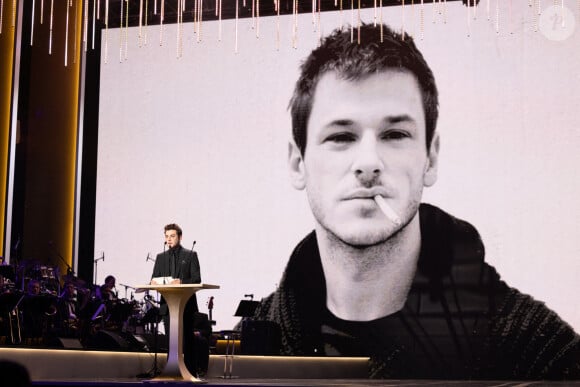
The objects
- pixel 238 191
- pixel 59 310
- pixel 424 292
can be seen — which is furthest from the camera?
pixel 238 191

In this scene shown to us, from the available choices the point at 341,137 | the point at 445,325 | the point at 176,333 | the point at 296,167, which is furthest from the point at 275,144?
the point at 176,333

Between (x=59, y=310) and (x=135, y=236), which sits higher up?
(x=135, y=236)

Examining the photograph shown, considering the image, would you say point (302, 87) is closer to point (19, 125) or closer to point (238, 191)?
point (238, 191)

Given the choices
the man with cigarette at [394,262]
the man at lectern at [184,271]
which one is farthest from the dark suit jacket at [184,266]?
the man with cigarette at [394,262]

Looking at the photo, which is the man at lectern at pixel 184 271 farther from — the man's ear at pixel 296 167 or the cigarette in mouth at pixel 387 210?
the man's ear at pixel 296 167

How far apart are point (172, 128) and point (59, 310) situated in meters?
2.93

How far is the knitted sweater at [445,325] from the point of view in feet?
30.9

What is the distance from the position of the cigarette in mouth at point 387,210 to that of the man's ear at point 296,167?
0.98 metres

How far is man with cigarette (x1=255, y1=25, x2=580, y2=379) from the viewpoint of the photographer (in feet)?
31.2

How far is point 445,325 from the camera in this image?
31.8 ft

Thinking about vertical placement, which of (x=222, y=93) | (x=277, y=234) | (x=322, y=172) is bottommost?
(x=277, y=234)

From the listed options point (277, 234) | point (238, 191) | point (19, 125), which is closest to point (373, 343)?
point (277, 234)

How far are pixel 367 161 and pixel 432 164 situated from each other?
0.77 metres

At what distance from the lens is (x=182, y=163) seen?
10570 millimetres
